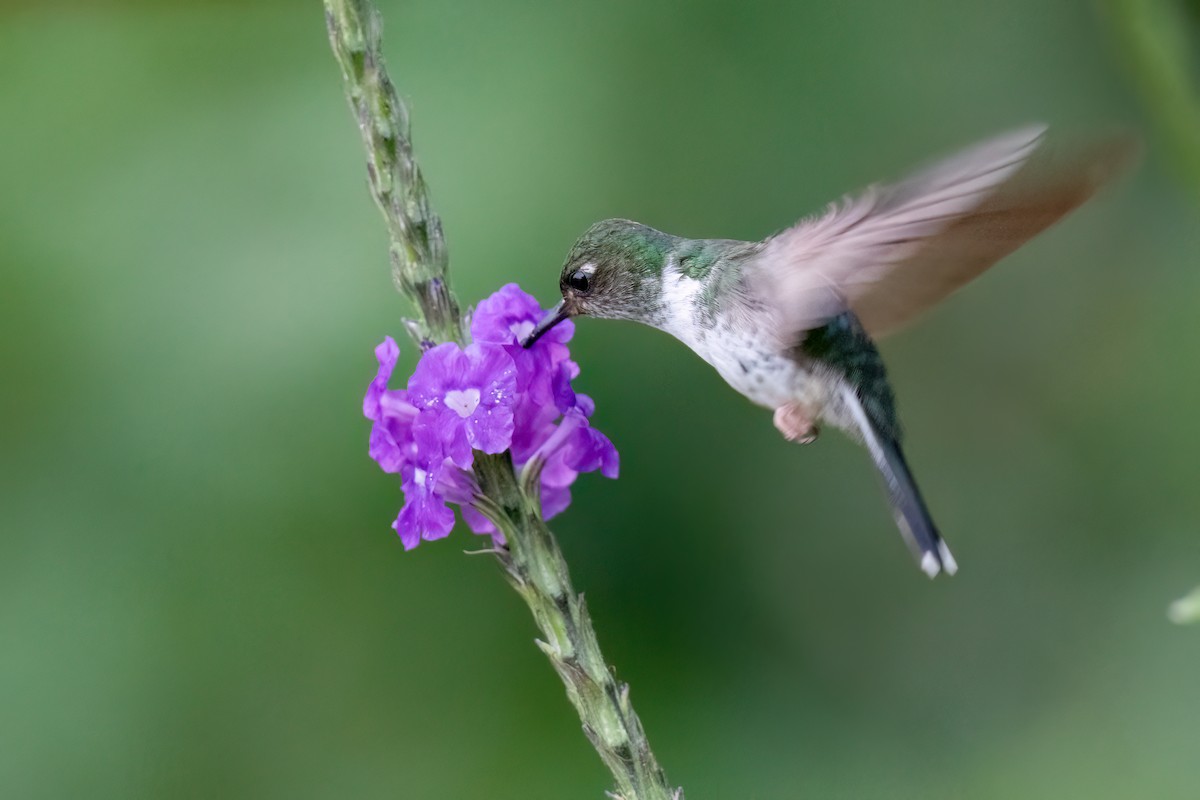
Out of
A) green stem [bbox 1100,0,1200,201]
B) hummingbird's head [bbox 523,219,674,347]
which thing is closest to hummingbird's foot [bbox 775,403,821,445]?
hummingbird's head [bbox 523,219,674,347]

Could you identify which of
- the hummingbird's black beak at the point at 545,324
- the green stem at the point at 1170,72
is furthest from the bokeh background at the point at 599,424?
the hummingbird's black beak at the point at 545,324

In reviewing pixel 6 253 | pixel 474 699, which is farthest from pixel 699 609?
pixel 6 253

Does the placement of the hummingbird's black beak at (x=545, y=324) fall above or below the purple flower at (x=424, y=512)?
above

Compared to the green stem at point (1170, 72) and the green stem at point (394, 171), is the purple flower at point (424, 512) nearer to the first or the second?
the green stem at point (394, 171)

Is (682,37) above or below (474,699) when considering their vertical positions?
above

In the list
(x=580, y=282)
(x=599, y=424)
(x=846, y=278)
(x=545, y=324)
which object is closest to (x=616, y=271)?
(x=580, y=282)

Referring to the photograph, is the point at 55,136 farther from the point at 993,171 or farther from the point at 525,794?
the point at 993,171
